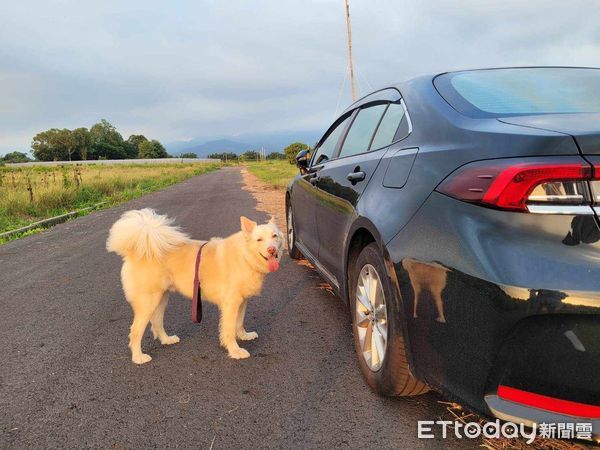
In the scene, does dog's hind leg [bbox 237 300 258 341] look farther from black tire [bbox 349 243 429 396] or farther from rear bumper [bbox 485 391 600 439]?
rear bumper [bbox 485 391 600 439]

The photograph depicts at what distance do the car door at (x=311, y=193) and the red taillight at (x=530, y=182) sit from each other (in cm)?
259

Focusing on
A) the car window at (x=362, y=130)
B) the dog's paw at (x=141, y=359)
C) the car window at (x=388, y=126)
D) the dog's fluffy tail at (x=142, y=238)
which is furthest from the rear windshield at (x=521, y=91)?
the dog's paw at (x=141, y=359)

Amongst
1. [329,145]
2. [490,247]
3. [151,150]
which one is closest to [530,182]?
[490,247]

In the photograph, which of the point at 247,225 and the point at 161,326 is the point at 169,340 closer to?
the point at 161,326

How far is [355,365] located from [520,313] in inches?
67.4

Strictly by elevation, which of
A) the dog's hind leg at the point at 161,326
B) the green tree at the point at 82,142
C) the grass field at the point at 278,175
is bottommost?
the grass field at the point at 278,175

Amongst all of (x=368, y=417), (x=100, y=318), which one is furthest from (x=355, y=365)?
(x=100, y=318)

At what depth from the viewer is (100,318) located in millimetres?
4152

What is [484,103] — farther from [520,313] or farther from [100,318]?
[100,318]

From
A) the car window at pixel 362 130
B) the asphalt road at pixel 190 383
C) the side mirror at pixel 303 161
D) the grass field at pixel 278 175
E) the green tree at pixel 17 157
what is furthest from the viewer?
the green tree at pixel 17 157

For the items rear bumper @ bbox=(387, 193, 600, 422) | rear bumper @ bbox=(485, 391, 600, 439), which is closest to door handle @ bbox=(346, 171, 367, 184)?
rear bumper @ bbox=(387, 193, 600, 422)

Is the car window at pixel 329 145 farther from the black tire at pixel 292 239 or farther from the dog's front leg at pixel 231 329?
the dog's front leg at pixel 231 329

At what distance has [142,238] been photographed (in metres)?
3.16

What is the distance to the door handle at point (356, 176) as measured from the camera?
117 inches
